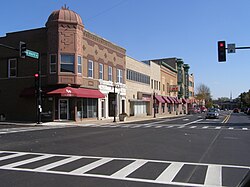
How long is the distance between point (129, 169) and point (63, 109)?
86.6 feet

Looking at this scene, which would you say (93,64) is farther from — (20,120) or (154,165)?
(154,165)

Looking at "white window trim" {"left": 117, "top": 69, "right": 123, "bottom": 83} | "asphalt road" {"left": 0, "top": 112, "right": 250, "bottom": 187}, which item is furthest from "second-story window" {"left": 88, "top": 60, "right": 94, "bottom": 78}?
"asphalt road" {"left": 0, "top": 112, "right": 250, "bottom": 187}

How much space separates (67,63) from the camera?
3359 cm

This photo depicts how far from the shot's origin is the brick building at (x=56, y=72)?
33.2 m

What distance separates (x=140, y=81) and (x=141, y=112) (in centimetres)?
599

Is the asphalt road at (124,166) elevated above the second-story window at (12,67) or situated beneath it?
situated beneath

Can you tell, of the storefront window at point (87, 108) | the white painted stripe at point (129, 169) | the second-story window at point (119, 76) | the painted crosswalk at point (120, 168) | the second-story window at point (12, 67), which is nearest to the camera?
the painted crosswalk at point (120, 168)

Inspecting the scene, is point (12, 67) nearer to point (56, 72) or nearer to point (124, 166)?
point (56, 72)

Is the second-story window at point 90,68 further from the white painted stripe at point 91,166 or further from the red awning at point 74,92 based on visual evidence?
the white painted stripe at point 91,166

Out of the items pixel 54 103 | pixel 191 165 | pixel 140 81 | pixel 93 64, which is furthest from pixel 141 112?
pixel 191 165

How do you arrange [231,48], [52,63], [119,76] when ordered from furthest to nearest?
[119,76]
[52,63]
[231,48]

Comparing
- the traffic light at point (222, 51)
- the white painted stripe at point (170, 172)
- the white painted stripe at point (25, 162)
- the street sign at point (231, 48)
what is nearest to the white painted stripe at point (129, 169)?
the white painted stripe at point (170, 172)

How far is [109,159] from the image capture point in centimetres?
1010

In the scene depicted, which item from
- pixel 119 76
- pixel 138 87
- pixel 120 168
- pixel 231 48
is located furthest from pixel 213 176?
pixel 138 87
